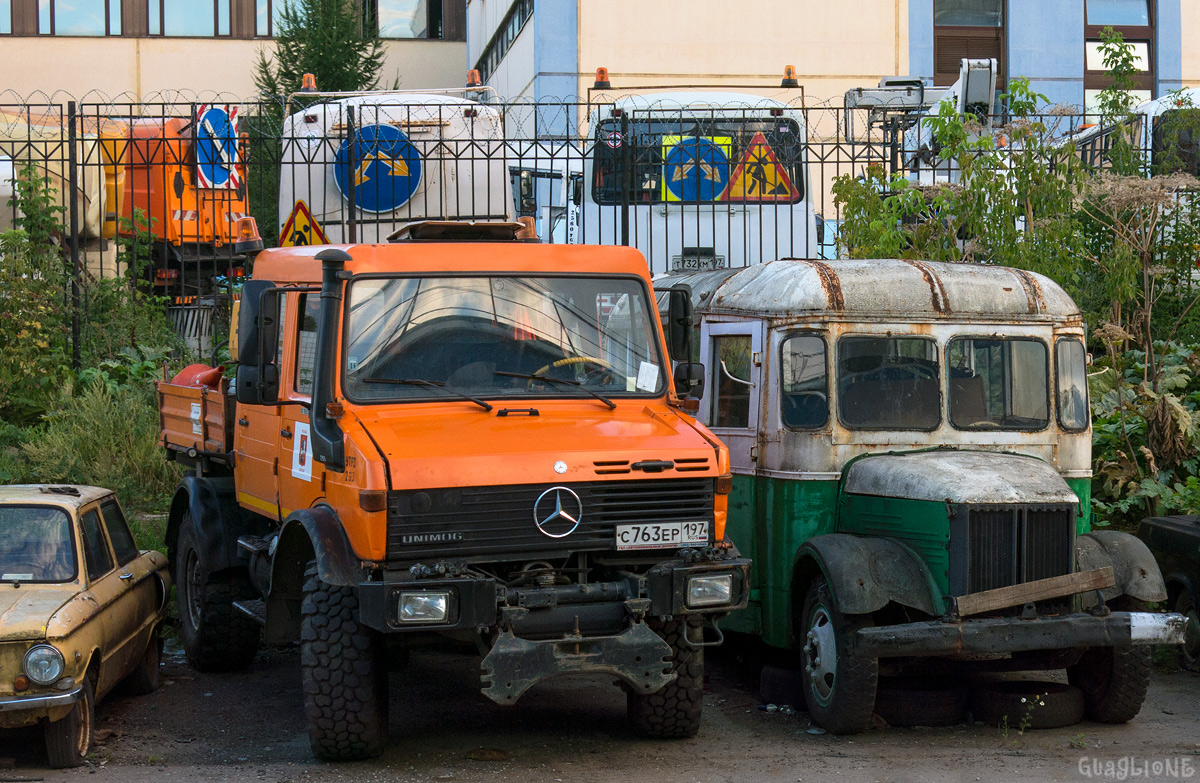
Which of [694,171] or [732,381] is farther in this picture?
[694,171]

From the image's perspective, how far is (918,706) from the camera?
6738 mm

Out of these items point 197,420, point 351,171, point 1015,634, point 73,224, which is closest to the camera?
point 1015,634

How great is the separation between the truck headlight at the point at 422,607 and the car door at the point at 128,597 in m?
1.89

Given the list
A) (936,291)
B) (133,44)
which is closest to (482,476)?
(936,291)

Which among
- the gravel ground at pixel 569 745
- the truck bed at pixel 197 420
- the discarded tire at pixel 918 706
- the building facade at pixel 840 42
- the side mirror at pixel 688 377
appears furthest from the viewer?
the building facade at pixel 840 42

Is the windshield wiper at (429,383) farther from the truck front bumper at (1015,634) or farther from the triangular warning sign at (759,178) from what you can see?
the triangular warning sign at (759,178)

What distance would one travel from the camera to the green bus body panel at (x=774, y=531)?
285 inches

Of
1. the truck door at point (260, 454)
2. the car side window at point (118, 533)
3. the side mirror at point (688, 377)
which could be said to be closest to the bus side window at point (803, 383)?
the side mirror at point (688, 377)

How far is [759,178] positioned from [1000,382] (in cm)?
585

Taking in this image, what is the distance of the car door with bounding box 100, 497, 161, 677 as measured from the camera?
6742 mm

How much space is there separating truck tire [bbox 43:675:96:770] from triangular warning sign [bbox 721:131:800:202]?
27.6 feet

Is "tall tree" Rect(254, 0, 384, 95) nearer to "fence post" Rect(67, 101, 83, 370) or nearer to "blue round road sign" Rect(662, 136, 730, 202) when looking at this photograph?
"fence post" Rect(67, 101, 83, 370)

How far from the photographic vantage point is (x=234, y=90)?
127 feet

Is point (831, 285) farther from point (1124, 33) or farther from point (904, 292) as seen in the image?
point (1124, 33)
